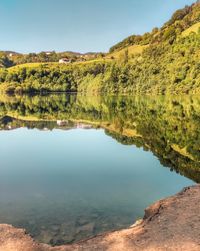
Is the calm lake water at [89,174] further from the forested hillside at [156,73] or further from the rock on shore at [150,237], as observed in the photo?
the forested hillside at [156,73]

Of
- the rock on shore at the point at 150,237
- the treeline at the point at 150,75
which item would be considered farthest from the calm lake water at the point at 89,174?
the treeline at the point at 150,75

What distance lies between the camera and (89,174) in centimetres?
2519

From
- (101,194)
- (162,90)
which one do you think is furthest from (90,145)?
(162,90)

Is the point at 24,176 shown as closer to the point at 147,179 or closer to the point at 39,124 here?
the point at 147,179

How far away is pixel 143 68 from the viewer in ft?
552

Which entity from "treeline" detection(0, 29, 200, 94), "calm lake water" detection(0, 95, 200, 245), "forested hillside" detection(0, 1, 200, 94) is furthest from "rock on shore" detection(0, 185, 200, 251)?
"forested hillside" detection(0, 1, 200, 94)

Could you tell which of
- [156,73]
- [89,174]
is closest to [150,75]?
[156,73]

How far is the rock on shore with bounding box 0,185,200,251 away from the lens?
11805 mm

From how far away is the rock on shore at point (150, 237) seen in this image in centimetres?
1180

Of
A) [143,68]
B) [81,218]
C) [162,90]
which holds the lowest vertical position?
[81,218]

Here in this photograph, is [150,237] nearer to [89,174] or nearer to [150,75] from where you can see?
[89,174]

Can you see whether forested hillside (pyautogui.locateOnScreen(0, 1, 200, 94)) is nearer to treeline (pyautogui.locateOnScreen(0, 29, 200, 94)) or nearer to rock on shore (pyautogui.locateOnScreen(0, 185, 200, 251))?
treeline (pyautogui.locateOnScreen(0, 29, 200, 94))

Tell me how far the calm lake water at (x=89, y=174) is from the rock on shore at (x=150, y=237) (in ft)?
4.88

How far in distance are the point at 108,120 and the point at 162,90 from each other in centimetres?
9177
